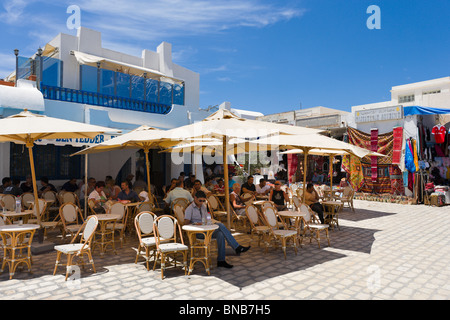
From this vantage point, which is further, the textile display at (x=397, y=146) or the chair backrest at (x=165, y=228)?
the textile display at (x=397, y=146)

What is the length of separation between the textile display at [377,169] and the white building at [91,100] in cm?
818

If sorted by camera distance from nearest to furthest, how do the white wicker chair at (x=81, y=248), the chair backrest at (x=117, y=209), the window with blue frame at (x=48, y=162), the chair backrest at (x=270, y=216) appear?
the white wicker chair at (x=81, y=248) → the chair backrest at (x=270, y=216) → the chair backrest at (x=117, y=209) → the window with blue frame at (x=48, y=162)

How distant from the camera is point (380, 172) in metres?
15.1

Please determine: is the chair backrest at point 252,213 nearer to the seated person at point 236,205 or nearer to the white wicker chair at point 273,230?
the white wicker chair at point 273,230

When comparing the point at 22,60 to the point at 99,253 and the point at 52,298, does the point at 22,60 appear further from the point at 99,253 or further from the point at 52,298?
the point at 52,298

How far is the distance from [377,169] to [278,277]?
41.1 ft

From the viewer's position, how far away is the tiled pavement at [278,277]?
3.94 m

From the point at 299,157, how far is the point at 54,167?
13.9 meters

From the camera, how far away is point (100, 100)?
37.9 ft

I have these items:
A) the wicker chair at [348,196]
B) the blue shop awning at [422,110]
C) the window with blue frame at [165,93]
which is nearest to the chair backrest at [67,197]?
the window with blue frame at [165,93]

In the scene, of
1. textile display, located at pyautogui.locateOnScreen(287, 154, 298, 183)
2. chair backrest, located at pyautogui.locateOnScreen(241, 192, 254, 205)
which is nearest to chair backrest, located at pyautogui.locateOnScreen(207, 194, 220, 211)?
chair backrest, located at pyautogui.locateOnScreen(241, 192, 254, 205)

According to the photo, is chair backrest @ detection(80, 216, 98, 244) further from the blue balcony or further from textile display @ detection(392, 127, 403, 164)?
textile display @ detection(392, 127, 403, 164)

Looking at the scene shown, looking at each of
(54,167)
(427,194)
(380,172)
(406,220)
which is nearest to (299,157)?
(380,172)

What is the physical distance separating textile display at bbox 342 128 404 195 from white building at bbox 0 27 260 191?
8178 mm
